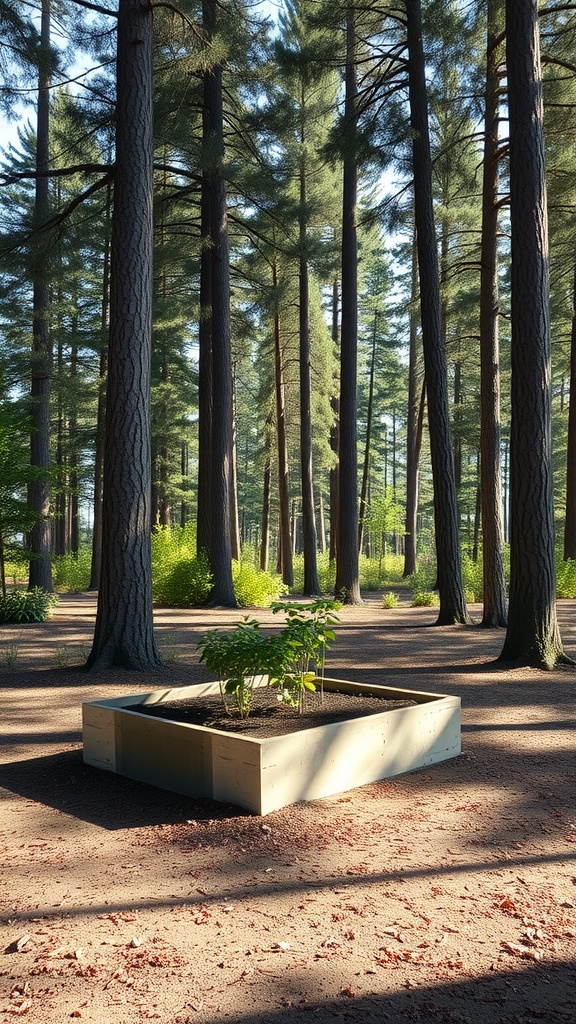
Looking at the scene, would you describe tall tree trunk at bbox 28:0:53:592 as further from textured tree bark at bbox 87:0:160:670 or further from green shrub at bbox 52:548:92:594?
textured tree bark at bbox 87:0:160:670

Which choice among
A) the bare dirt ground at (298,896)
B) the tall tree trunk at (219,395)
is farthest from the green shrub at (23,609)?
the bare dirt ground at (298,896)

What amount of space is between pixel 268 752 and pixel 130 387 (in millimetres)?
5103

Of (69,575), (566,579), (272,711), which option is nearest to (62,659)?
(272,711)

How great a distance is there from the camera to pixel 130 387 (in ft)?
27.2

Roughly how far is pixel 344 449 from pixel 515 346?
8.31 metres

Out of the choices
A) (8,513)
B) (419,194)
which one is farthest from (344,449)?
(8,513)

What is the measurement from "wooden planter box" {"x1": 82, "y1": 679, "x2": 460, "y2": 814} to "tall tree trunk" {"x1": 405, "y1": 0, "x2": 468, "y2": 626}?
684 cm

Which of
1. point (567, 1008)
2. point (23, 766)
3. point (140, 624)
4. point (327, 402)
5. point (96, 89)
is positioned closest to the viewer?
point (567, 1008)

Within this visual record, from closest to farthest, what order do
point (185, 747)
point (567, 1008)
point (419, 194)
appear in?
point (567, 1008) → point (185, 747) → point (419, 194)

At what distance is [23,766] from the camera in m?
5.32

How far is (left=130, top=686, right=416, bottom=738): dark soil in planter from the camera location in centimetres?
481

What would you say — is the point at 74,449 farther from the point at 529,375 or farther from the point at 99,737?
the point at 99,737

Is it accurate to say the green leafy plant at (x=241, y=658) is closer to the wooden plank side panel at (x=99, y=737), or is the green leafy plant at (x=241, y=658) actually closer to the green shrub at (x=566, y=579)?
the wooden plank side panel at (x=99, y=737)

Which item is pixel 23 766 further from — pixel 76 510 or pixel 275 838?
pixel 76 510
